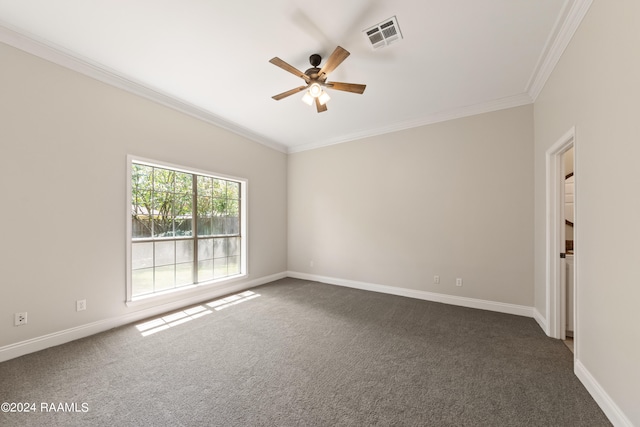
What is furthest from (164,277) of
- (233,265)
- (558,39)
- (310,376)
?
(558,39)

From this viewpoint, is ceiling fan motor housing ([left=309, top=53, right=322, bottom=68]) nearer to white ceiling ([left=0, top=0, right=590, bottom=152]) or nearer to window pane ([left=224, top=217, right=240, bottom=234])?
white ceiling ([left=0, top=0, right=590, bottom=152])

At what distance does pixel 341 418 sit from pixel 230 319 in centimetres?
207

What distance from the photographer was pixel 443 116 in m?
3.79

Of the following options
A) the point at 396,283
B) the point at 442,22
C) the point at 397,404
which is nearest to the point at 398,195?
the point at 396,283

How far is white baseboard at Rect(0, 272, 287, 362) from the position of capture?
224cm

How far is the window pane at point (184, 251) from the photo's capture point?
3.67m

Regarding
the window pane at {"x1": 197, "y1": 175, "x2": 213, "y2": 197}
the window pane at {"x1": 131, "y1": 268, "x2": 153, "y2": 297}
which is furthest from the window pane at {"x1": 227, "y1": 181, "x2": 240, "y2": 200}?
the window pane at {"x1": 131, "y1": 268, "x2": 153, "y2": 297}

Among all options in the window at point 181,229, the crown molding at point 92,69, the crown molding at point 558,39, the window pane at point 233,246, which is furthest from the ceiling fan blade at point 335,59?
the window pane at point 233,246

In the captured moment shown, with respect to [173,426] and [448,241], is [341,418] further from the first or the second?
[448,241]

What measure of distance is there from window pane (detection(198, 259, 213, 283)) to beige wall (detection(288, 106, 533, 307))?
1907 mm

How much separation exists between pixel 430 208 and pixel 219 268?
12.4ft

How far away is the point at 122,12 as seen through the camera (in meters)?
2.00

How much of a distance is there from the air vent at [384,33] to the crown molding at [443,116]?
195cm

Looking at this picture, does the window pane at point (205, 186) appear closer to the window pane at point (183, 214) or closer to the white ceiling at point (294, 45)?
the window pane at point (183, 214)
